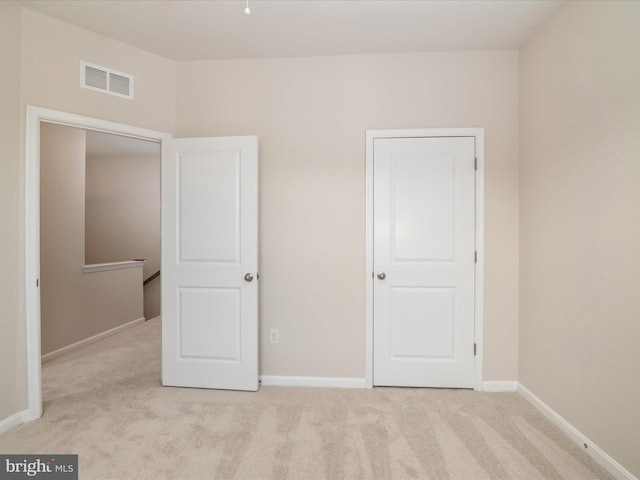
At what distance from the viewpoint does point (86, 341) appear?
12.5ft

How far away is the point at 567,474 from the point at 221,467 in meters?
1.83

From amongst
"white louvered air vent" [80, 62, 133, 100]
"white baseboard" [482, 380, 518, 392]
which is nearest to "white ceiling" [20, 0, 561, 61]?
"white louvered air vent" [80, 62, 133, 100]

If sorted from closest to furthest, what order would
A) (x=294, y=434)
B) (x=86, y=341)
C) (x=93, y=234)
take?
(x=294, y=434) → (x=86, y=341) → (x=93, y=234)

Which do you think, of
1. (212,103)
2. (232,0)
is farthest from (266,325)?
(232,0)

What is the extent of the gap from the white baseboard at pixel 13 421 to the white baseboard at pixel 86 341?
4.46 feet

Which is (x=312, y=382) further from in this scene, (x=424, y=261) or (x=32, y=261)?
(x=32, y=261)

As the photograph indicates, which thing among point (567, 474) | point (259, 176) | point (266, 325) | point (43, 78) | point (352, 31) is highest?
point (352, 31)

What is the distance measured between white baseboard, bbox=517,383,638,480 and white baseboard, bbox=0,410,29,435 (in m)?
3.50

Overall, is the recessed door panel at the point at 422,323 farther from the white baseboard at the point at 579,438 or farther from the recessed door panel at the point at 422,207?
the white baseboard at the point at 579,438

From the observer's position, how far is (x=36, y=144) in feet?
7.21

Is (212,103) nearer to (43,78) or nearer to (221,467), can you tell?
(43,78)

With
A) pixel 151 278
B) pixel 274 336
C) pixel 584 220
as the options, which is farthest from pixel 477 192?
pixel 151 278

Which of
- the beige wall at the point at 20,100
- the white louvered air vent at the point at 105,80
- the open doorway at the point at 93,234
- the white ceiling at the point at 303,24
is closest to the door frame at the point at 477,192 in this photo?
the white ceiling at the point at 303,24

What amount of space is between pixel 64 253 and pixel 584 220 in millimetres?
4736
